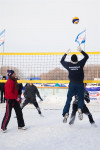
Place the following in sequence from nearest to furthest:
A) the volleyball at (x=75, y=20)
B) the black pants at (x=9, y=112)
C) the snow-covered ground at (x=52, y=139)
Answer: the snow-covered ground at (x=52, y=139) < the black pants at (x=9, y=112) < the volleyball at (x=75, y=20)

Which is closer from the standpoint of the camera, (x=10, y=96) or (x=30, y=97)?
(x=10, y=96)

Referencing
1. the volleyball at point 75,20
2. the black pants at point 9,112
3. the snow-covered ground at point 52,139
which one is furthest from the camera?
the volleyball at point 75,20

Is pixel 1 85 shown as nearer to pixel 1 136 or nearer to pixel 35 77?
pixel 35 77

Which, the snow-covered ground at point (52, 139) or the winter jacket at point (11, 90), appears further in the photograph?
the winter jacket at point (11, 90)

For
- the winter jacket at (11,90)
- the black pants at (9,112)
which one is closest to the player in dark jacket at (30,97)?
the black pants at (9,112)

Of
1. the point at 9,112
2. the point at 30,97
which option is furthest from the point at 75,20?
the point at 9,112

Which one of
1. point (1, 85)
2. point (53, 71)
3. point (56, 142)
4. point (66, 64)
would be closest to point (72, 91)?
point (66, 64)

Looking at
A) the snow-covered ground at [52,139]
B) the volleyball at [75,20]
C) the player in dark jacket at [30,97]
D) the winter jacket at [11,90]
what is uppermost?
the volleyball at [75,20]

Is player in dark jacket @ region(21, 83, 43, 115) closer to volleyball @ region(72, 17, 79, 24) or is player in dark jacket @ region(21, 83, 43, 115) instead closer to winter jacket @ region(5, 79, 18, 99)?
winter jacket @ region(5, 79, 18, 99)

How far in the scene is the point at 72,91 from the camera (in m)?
5.34

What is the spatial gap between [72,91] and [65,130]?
3.33 feet

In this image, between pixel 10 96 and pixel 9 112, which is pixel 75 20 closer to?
pixel 10 96

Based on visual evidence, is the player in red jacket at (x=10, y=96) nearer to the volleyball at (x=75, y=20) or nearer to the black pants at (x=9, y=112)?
the black pants at (x=9, y=112)

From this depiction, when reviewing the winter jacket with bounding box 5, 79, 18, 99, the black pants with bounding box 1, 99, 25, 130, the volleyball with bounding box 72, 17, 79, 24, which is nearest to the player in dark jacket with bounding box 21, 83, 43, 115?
the black pants with bounding box 1, 99, 25, 130
